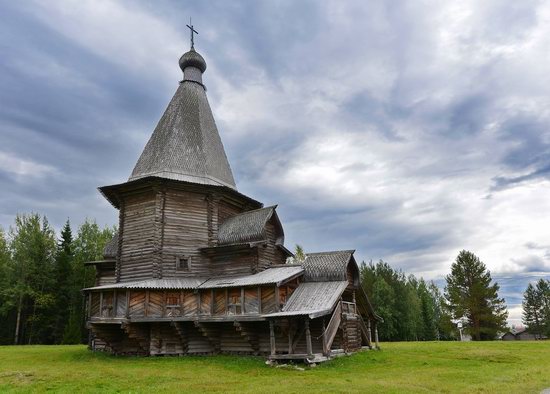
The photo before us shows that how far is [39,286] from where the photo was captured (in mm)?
38844

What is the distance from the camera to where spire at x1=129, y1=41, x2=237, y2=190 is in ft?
81.1

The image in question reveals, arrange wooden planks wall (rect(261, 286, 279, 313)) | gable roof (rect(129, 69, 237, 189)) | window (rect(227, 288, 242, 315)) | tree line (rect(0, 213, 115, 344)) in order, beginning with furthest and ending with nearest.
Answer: tree line (rect(0, 213, 115, 344))
gable roof (rect(129, 69, 237, 189))
window (rect(227, 288, 242, 315))
wooden planks wall (rect(261, 286, 279, 313))

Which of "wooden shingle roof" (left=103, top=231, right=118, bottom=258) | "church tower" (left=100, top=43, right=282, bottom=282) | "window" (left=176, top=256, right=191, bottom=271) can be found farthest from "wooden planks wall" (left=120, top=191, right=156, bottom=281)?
"wooden shingle roof" (left=103, top=231, right=118, bottom=258)

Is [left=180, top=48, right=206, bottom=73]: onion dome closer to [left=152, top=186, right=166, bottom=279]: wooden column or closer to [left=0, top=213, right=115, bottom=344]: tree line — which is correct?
[left=152, top=186, right=166, bottom=279]: wooden column

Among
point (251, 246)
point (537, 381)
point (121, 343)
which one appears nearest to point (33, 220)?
point (121, 343)

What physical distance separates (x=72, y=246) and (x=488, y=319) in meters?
43.1

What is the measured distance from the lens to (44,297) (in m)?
37.1

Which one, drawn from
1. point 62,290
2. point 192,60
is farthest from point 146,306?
point 62,290

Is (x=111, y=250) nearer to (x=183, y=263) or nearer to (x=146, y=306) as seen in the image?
(x=183, y=263)

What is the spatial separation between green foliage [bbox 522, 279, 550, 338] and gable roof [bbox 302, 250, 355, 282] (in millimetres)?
55630

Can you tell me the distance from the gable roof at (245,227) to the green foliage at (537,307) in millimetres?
57976

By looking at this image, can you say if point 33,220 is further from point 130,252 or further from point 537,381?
point 537,381

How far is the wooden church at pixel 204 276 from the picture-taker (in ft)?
62.6

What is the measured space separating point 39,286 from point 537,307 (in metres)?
69.2
